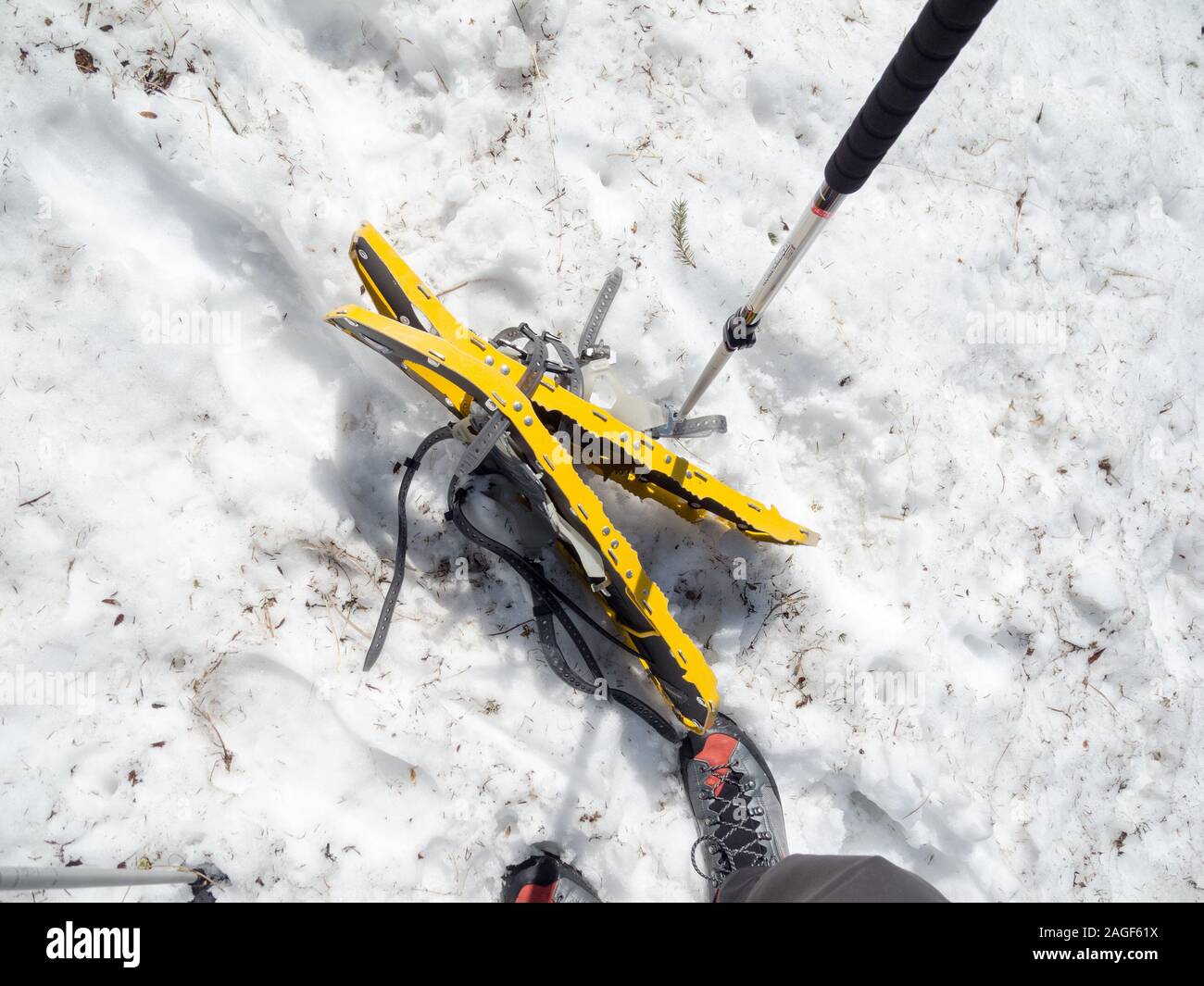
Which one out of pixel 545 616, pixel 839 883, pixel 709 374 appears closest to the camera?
pixel 839 883

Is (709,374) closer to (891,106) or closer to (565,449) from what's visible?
(565,449)

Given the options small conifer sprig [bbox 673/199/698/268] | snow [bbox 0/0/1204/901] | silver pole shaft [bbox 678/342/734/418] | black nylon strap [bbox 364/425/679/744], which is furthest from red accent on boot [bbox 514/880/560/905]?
small conifer sprig [bbox 673/199/698/268]

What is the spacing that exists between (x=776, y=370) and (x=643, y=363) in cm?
73

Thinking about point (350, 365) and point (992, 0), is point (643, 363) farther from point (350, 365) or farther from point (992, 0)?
point (992, 0)

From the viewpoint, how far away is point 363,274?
336 centimetres

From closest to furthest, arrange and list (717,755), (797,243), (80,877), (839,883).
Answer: (797,243), (80,877), (839,883), (717,755)

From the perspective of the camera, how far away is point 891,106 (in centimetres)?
199

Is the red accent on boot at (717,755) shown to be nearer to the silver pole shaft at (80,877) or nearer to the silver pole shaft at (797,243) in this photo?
the silver pole shaft at (797,243)

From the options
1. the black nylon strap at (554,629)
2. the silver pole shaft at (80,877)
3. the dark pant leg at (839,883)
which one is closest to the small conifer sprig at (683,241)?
the black nylon strap at (554,629)

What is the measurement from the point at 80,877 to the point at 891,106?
12.6ft

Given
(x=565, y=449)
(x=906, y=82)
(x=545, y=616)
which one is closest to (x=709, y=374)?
(x=565, y=449)

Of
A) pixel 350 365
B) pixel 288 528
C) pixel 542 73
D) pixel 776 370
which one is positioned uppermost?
pixel 542 73

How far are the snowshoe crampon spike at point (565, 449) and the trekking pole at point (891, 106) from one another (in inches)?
36.7
